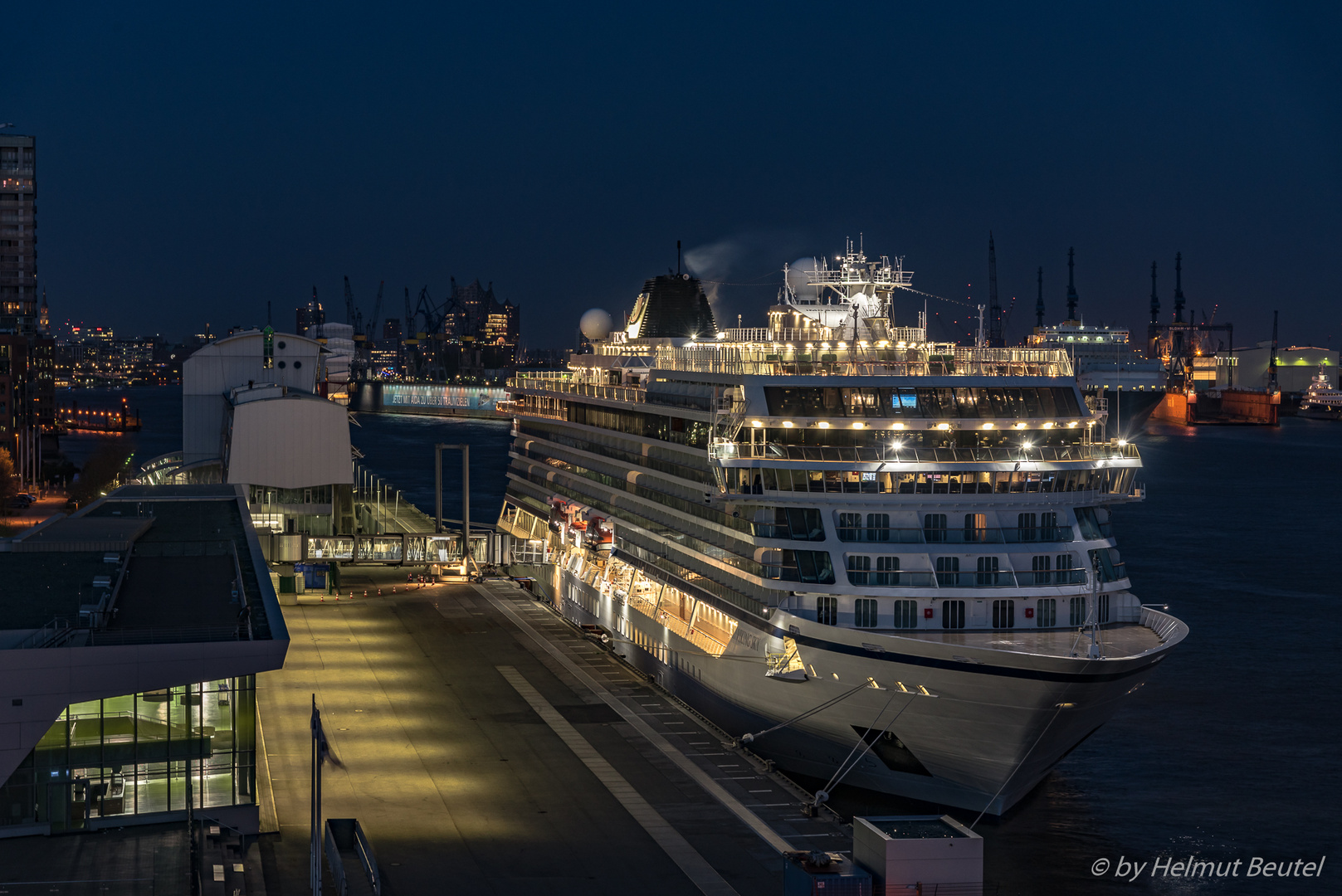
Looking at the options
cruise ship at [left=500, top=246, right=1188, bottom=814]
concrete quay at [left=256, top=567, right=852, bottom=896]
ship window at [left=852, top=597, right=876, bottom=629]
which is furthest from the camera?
ship window at [left=852, top=597, right=876, bottom=629]

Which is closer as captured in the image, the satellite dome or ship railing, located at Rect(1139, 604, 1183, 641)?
ship railing, located at Rect(1139, 604, 1183, 641)

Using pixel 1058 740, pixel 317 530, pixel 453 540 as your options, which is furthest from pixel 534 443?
pixel 1058 740

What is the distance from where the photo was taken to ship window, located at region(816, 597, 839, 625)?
30.6 m

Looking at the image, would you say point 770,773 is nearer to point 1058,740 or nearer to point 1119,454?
point 1058,740

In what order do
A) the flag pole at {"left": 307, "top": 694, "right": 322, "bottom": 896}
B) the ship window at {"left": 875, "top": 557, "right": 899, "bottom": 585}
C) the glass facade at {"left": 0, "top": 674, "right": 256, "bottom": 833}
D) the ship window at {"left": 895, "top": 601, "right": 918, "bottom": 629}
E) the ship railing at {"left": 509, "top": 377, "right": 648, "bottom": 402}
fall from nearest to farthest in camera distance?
1. the flag pole at {"left": 307, "top": 694, "right": 322, "bottom": 896}
2. the glass facade at {"left": 0, "top": 674, "right": 256, "bottom": 833}
3. the ship window at {"left": 895, "top": 601, "right": 918, "bottom": 629}
4. the ship window at {"left": 875, "top": 557, "right": 899, "bottom": 585}
5. the ship railing at {"left": 509, "top": 377, "right": 648, "bottom": 402}

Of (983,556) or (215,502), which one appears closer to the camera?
(983,556)

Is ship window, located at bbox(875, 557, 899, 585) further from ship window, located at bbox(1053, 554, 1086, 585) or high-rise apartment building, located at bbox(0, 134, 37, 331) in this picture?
high-rise apartment building, located at bbox(0, 134, 37, 331)

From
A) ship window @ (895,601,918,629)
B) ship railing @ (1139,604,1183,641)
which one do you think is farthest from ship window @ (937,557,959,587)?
ship railing @ (1139,604,1183,641)

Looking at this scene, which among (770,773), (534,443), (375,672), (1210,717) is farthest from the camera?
(534,443)

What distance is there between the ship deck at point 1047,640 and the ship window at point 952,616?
223 mm

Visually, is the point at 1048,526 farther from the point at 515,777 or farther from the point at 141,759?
the point at 141,759

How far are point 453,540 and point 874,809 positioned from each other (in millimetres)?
29493

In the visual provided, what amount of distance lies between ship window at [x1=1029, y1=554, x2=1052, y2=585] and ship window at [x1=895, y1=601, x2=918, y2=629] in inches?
111

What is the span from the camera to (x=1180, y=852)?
1267 inches
